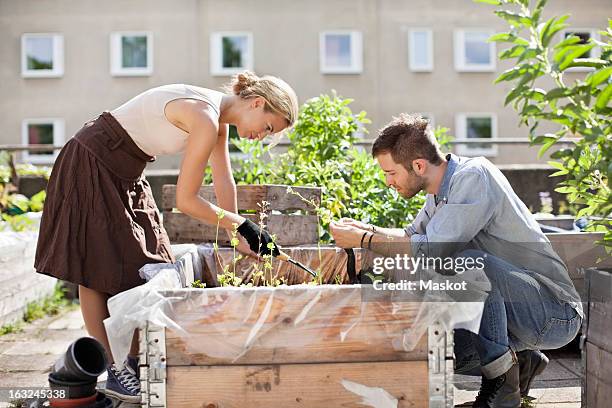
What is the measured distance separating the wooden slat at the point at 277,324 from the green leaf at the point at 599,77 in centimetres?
74

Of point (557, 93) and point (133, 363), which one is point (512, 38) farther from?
A: point (133, 363)

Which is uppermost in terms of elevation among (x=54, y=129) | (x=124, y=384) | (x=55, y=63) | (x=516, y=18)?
(x=55, y=63)

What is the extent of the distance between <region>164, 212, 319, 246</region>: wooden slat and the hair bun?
3.25ft

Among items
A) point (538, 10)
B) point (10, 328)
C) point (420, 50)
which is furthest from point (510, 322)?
point (420, 50)

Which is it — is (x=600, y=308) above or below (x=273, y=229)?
below

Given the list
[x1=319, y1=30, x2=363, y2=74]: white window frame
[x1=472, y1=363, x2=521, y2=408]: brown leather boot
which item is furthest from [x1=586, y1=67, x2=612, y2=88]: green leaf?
[x1=319, y1=30, x2=363, y2=74]: white window frame

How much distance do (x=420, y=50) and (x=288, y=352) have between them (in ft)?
49.3

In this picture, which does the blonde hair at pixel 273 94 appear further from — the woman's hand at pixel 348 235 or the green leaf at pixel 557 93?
the green leaf at pixel 557 93

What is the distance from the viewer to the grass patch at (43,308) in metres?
4.48

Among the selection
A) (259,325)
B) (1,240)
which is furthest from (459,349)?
(1,240)

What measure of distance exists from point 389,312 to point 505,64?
15.0m

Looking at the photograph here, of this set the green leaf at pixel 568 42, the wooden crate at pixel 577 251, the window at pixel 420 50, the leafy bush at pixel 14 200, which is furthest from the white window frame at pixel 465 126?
the green leaf at pixel 568 42

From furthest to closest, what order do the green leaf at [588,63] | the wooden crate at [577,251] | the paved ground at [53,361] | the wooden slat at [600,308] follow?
the wooden crate at [577,251]
the paved ground at [53,361]
the wooden slat at [600,308]
the green leaf at [588,63]

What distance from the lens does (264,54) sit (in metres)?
16.0
